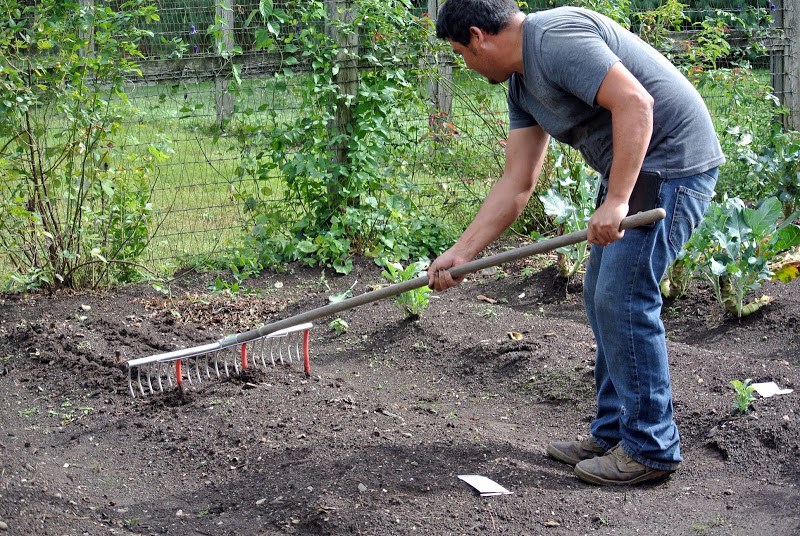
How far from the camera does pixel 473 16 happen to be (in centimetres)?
308

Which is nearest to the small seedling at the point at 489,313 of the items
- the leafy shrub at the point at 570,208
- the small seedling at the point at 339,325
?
the leafy shrub at the point at 570,208

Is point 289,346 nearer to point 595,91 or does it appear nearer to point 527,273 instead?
point 527,273

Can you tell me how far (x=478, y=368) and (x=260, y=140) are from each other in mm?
2404

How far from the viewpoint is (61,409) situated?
4.55m

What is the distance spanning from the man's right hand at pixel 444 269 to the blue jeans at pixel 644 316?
537 millimetres

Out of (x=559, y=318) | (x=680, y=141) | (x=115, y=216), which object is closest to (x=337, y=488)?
(x=680, y=141)

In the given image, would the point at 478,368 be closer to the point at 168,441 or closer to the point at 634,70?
the point at 168,441

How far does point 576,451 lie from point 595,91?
145cm

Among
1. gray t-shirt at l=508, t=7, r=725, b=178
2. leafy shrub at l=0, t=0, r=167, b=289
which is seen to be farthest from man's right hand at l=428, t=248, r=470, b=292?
leafy shrub at l=0, t=0, r=167, b=289

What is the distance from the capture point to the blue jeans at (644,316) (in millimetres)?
3193

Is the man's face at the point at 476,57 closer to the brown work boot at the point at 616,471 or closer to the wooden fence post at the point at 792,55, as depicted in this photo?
the brown work boot at the point at 616,471

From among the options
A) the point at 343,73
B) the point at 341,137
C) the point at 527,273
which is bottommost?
the point at 527,273

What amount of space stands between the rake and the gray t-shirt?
0.37m

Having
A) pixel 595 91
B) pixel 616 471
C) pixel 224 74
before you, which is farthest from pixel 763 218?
pixel 224 74
